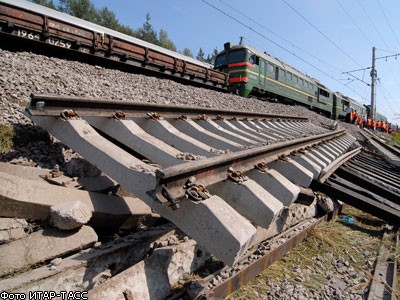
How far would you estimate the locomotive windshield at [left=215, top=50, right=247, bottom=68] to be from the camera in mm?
16172

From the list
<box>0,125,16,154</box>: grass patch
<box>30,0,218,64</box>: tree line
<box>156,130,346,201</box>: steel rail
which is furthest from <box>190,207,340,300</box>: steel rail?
<box>30,0,218,64</box>: tree line

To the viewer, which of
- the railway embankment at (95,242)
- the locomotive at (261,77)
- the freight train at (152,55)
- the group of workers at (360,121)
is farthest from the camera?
the group of workers at (360,121)

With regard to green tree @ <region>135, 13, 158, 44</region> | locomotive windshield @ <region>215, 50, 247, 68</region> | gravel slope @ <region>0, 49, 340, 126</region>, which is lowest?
gravel slope @ <region>0, 49, 340, 126</region>

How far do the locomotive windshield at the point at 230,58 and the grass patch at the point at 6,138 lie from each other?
14.7 meters

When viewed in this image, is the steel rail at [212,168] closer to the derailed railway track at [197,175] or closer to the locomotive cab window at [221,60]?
the derailed railway track at [197,175]

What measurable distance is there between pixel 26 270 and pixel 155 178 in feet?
2.70

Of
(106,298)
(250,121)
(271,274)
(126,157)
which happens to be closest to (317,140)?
(250,121)

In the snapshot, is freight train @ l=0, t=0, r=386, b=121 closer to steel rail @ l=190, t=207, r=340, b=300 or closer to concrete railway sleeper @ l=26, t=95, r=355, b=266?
concrete railway sleeper @ l=26, t=95, r=355, b=266

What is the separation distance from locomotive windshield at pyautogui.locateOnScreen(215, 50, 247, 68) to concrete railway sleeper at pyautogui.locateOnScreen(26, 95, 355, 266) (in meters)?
13.3

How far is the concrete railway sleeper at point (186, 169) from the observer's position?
1.66 m

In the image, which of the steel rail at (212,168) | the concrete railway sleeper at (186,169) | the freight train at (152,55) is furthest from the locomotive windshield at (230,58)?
the steel rail at (212,168)

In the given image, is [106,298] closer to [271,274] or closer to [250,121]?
[271,274]

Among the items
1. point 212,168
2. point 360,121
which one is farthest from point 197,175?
point 360,121

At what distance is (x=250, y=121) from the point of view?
5.96 metres
